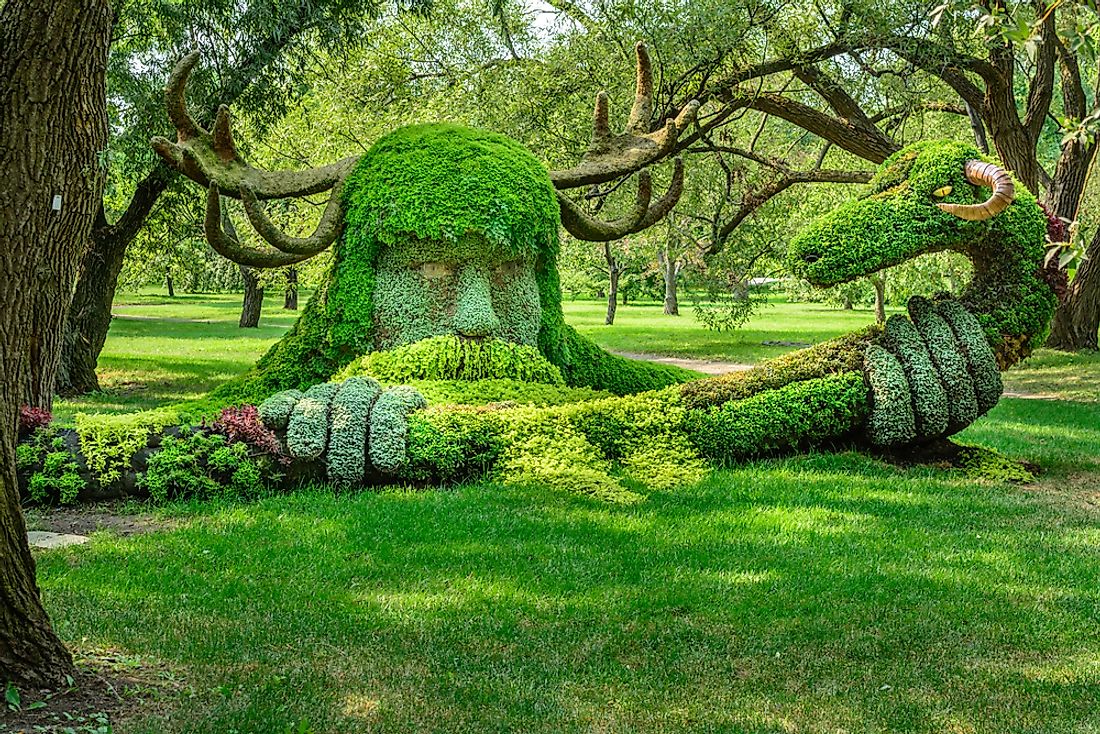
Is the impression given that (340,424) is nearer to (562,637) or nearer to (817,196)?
(562,637)

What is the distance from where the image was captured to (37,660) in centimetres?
369

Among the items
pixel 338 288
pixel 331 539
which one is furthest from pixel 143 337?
pixel 331 539

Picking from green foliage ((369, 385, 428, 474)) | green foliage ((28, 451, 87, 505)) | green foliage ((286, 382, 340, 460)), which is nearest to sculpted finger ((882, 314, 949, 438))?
green foliage ((369, 385, 428, 474))

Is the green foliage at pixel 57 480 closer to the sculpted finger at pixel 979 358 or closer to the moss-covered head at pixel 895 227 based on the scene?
the moss-covered head at pixel 895 227

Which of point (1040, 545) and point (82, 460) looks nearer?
point (1040, 545)

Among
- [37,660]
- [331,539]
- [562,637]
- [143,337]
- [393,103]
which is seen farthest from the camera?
[143,337]

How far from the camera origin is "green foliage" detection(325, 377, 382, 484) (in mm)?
7512

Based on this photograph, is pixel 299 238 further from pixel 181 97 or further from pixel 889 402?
pixel 889 402

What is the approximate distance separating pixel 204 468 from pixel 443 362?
2.18 metres

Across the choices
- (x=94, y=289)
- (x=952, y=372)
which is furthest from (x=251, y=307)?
(x=952, y=372)

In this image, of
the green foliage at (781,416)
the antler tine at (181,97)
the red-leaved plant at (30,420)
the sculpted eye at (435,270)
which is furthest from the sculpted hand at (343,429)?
the antler tine at (181,97)

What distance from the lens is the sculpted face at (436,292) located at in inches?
348

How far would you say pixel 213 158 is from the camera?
895 centimetres

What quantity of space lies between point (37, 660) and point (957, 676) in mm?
3565
